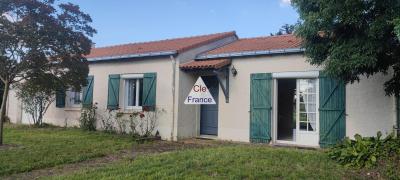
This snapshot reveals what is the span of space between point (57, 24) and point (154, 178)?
246 inches

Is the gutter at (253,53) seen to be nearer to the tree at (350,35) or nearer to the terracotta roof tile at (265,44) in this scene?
the terracotta roof tile at (265,44)

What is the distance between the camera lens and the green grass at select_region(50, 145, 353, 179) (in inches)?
293

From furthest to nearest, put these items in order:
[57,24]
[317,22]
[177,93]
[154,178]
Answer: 1. [177,93]
2. [57,24]
3. [317,22]
4. [154,178]

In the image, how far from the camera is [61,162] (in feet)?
30.3

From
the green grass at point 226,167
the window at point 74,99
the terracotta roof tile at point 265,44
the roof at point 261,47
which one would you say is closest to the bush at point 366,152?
the green grass at point 226,167

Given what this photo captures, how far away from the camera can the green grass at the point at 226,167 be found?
293 inches

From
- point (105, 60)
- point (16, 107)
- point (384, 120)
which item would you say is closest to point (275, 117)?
point (384, 120)

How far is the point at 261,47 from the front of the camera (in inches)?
518

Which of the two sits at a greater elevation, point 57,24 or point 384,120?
point 57,24

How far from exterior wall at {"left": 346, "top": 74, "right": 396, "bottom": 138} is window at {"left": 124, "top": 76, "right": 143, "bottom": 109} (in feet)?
24.5

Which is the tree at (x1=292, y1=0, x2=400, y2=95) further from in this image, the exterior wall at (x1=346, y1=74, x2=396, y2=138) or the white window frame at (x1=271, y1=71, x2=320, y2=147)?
the white window frame at (x1=271, y1=71, x2=320, y2=147)

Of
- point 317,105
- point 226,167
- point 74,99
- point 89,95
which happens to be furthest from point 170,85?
point 226,167

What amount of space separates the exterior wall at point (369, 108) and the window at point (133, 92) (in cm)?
748

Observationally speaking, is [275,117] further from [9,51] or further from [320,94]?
[9,51]
